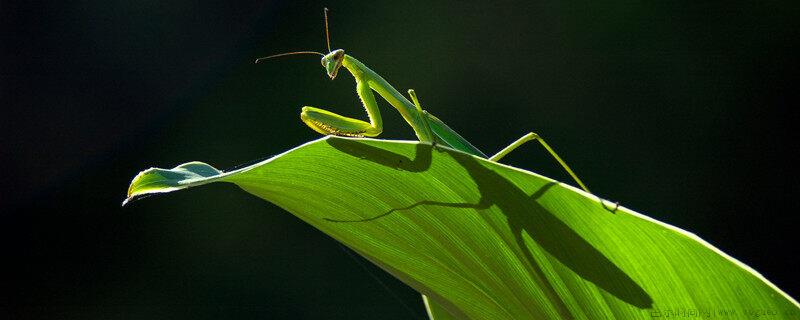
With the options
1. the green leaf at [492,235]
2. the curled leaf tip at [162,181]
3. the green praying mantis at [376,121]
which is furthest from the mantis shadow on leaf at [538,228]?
the green praying mantis at [376,121]

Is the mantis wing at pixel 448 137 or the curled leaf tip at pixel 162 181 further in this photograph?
the mantis wing at pixel 448 137

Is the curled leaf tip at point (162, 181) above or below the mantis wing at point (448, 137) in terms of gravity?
below

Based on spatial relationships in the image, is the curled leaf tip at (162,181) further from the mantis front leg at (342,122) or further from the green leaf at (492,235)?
the mantis front leg at (342,122)

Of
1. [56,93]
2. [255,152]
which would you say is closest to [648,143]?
[255,152]

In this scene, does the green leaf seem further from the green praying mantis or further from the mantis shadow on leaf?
the green praying mantis

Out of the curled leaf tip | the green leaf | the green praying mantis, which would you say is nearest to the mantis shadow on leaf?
the green leaf

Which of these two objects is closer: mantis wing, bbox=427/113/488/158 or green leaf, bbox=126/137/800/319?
green leaf, bbox=126/137/800/319

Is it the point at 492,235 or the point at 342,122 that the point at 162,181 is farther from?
the point at 342,122
